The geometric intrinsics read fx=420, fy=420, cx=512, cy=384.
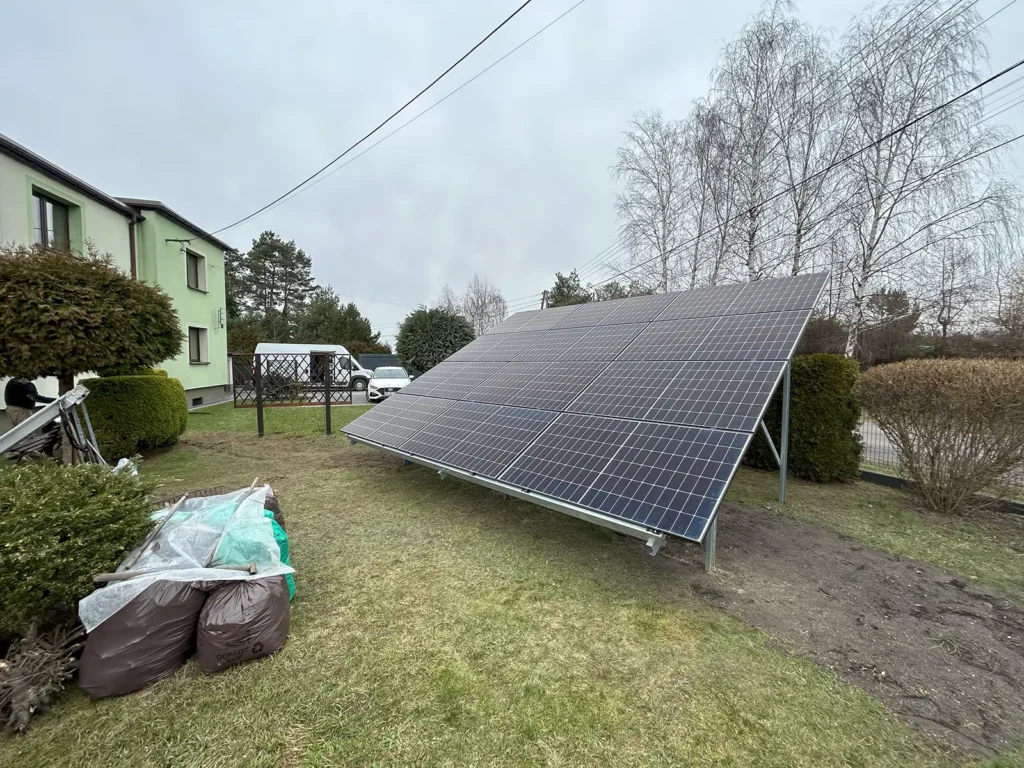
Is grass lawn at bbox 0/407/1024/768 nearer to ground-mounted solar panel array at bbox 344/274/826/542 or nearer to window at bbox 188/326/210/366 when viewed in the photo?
ground-mounted solar panel array at bbox 344/274/826/542

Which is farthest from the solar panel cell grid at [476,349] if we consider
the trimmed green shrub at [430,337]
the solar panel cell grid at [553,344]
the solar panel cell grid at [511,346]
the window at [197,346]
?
the window at [197,346]

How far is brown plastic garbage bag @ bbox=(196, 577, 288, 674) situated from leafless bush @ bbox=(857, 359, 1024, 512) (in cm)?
663

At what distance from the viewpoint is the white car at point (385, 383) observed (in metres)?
16.9

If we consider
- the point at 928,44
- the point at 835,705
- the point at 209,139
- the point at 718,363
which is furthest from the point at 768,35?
the point at 835,705

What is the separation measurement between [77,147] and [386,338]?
111 ft

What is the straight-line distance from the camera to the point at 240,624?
2400 millimetres

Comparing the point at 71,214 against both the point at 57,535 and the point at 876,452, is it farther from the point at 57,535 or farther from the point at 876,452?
the point at 876,452

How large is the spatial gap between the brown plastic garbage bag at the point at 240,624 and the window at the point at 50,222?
1123cm

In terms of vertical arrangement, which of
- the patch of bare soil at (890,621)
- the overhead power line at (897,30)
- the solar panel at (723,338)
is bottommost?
the patch of bare soil at (890,621)

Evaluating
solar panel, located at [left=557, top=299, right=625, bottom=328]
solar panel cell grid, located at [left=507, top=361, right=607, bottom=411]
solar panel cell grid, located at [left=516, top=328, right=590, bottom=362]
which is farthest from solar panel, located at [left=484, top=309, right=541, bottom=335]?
solar panel cell grid, located at [left=507, top=361, right=607, bottom=411]

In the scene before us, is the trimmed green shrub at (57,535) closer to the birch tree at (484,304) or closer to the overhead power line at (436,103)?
the overhead power line at (436,103)

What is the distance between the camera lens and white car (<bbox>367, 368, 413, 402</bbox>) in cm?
1694

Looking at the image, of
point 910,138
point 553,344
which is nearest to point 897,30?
point 910,138

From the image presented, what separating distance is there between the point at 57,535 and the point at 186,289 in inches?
599
